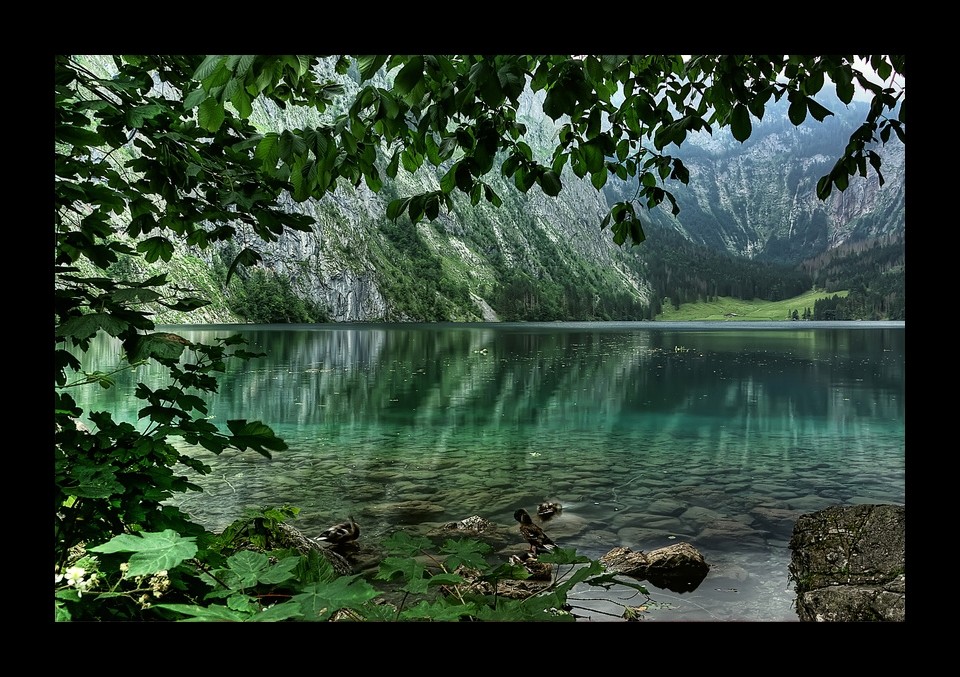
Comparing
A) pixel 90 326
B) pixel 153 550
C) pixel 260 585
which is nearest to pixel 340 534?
pixel 260 585

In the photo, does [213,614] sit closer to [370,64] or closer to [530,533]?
[370,64]

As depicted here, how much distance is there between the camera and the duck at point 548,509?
11133 mm

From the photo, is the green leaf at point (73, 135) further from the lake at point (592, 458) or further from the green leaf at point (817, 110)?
the green leaf at point (817, 110)

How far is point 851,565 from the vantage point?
6.81m

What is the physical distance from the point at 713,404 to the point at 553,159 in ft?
82.9

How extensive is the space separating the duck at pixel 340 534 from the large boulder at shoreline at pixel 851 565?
6.03 m

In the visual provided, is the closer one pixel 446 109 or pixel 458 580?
pixel 446 109

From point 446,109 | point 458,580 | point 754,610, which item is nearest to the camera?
point 446,109

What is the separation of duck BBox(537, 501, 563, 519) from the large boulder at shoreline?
4.05 meters

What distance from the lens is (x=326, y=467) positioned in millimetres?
15109
